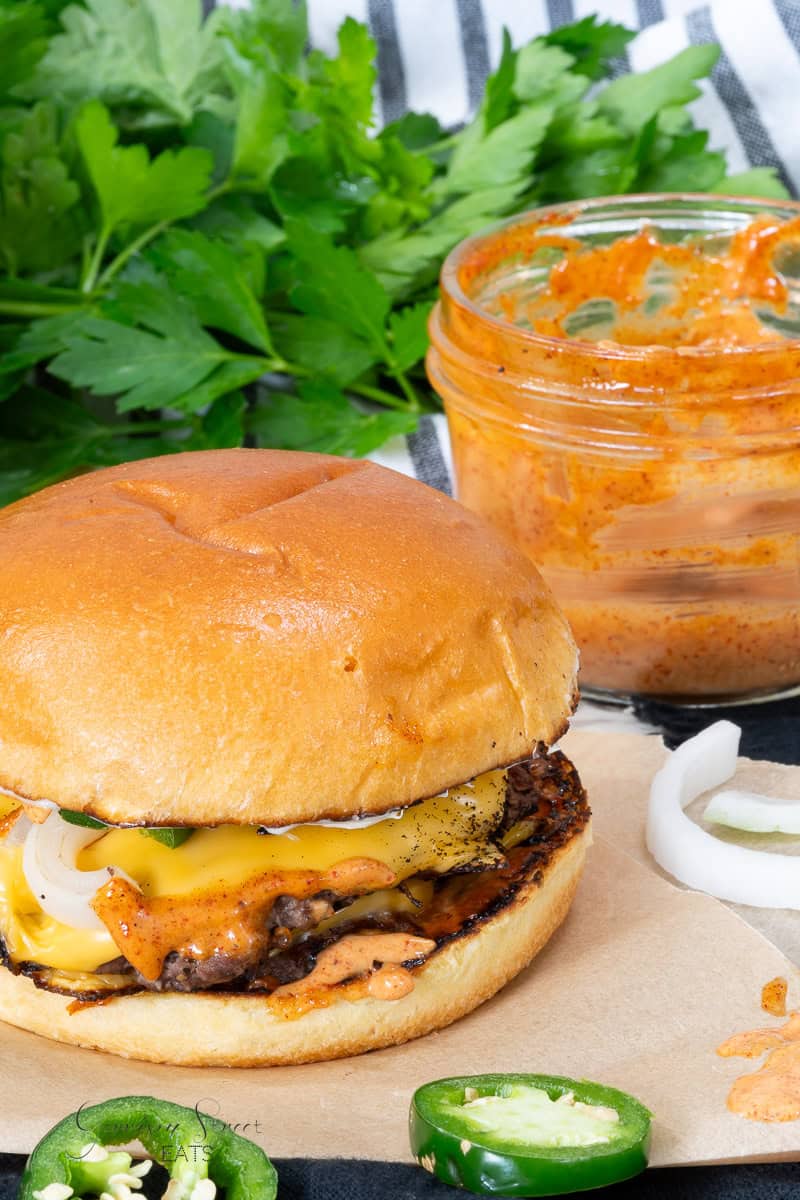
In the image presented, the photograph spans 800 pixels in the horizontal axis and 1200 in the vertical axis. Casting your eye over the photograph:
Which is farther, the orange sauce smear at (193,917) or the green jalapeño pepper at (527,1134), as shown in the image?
the orange sauce smear at (193,917)

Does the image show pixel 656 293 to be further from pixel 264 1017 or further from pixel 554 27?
pixel 264 1017

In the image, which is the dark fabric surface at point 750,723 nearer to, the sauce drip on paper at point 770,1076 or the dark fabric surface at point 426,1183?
the sauce drip on paper at point 770,1076

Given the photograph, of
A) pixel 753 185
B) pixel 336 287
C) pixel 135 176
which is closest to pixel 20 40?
pixel 135 176

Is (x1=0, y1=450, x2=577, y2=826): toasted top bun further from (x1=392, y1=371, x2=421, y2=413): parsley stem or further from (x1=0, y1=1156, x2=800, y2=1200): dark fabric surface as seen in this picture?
(x1=392, y1=371, x2=421, y2=413): parsley stem

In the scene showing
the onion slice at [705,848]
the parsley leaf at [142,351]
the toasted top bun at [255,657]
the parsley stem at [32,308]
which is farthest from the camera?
the parsley stem at [32,308]

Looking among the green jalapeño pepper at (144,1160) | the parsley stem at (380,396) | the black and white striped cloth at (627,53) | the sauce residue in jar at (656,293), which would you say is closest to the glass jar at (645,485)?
the sauce residue in jar at (656,293)

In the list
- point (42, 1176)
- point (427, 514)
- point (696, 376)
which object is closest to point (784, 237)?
point (696, 376)

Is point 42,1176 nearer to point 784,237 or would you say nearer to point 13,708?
point 13,708
